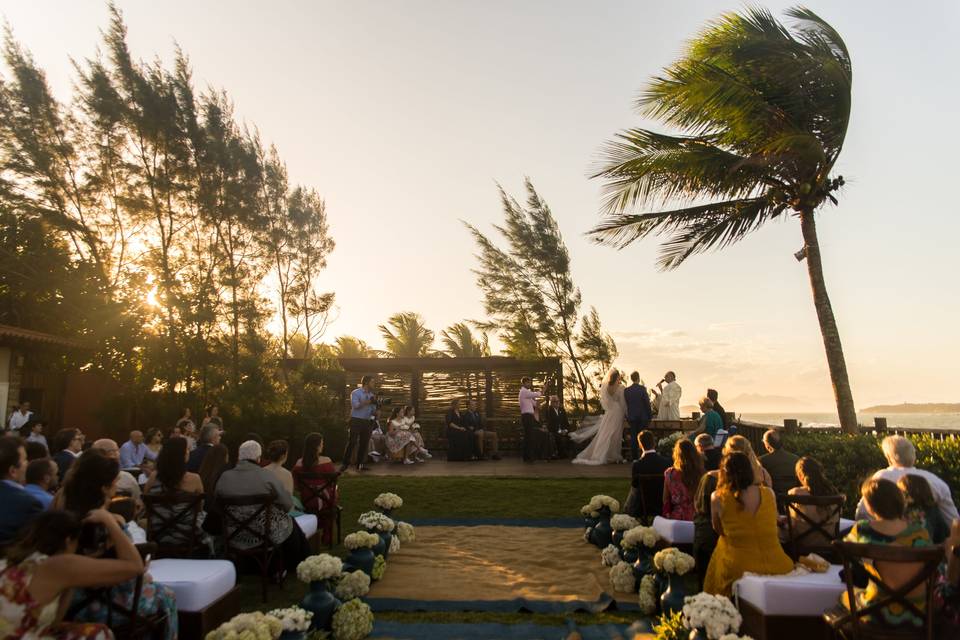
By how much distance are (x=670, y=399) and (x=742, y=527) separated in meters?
9.50

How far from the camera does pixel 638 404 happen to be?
11.9 metres

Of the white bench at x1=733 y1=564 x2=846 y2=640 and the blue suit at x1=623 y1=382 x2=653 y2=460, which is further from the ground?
the blue suit at x1=623 y1=382 x2=653 y2=460

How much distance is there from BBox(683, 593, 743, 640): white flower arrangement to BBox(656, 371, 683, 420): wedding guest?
10.2 metres

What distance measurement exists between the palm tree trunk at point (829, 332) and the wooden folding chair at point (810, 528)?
20.6 feet

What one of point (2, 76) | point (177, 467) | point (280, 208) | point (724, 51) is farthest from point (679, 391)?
point (2, 76)

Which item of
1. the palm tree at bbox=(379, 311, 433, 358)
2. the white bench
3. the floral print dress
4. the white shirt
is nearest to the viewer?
the floral print dress

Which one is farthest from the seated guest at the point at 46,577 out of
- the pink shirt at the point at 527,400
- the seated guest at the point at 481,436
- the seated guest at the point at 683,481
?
the seated guest at the point at 481,436

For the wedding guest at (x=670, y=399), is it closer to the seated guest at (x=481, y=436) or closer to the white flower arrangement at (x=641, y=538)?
the seated guest at (x=481, y=436)

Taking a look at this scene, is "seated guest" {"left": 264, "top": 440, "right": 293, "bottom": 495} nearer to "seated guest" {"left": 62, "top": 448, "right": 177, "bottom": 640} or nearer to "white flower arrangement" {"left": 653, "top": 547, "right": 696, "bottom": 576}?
"seated guest" {"left": 62, "top": 448, "right": 177, "bottom": 640}

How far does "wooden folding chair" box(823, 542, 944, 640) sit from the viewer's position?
9.14 ft

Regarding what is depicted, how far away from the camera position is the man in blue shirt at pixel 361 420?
11672 mm

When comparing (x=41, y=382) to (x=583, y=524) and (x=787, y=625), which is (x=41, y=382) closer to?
(x=583, y=524)

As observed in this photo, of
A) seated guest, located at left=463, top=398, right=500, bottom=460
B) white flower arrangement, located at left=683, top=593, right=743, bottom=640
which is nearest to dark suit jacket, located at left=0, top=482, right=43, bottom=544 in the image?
white flower arrangement, located at left=683, top=593, right=743, bottom=640

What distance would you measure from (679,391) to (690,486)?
26.0 feet
